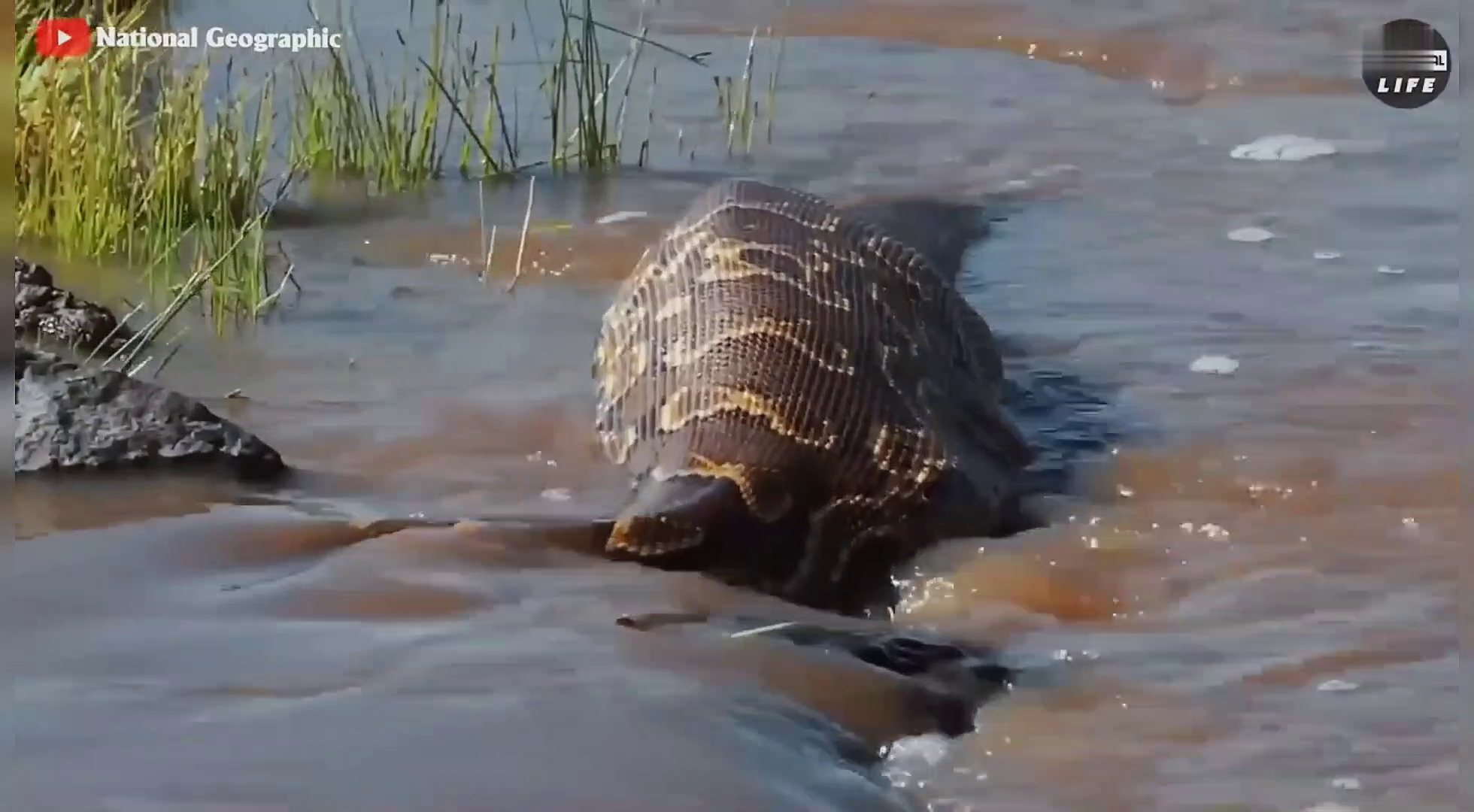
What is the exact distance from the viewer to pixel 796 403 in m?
2.65

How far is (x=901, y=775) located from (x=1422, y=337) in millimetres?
1652

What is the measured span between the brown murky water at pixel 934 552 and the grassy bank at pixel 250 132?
0.11 metres

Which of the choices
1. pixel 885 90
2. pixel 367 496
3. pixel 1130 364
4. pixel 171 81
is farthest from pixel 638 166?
pixel 367 496

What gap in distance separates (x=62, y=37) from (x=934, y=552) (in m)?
1.60

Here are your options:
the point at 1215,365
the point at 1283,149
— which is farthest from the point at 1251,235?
the point at 1215,365

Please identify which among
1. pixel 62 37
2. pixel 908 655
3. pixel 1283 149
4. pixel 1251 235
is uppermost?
pixel 62 37

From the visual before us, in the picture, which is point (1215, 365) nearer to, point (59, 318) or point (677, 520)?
point (677, 520)

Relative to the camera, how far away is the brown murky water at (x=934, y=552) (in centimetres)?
190

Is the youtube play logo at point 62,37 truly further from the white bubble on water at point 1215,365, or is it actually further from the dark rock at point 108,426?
the white bubble on water at point 1215,365

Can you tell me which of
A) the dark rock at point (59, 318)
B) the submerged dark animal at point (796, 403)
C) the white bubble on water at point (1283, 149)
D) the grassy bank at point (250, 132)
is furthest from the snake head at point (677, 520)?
the white bubble on water at point (1283, 149)

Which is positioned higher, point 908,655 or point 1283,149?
point 1283,149

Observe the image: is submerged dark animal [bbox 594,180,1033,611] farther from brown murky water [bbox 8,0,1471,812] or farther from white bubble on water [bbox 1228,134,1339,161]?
white bubble on water [bbox 1228,134,1339,161]

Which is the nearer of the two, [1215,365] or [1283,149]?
[1215,365]

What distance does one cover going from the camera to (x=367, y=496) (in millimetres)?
2750
